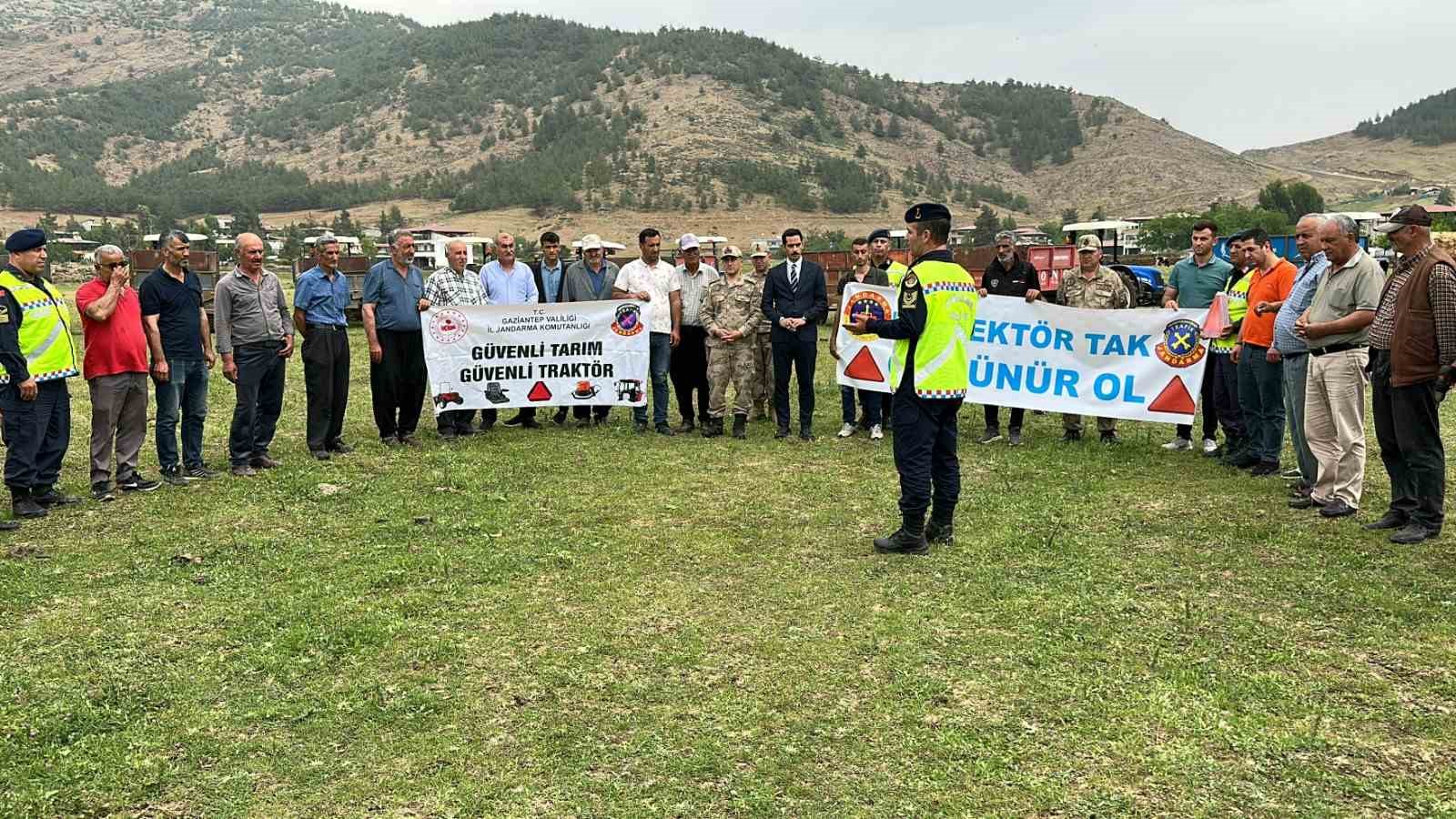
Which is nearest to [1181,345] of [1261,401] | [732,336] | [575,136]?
[1261,401]

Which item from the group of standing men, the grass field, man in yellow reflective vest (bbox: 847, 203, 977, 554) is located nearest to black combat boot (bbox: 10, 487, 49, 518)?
the grass field

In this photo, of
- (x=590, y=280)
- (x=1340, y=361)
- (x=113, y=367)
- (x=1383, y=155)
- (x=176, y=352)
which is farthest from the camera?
(x=1383, y=155)

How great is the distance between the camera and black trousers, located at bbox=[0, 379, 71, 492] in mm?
6578

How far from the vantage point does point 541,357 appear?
9.73 m

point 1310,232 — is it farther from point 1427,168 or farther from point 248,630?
point 1427,168

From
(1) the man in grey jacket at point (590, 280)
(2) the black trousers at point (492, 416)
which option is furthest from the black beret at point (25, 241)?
(1) the man in grey jacket at point (590, 280)

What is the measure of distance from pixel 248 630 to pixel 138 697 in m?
0.71

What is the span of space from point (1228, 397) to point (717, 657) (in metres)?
5.97

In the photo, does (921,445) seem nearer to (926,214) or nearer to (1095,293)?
(926,214)

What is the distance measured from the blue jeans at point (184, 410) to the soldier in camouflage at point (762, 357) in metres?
4.83

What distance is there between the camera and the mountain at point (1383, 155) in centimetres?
12762

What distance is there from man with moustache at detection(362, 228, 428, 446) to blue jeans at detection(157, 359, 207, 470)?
1.48m

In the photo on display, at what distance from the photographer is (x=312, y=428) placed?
8.62 meters

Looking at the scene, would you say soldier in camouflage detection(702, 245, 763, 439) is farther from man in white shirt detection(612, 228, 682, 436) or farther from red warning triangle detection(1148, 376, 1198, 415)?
red warning triangle detection(1148, 376, 1198, 415)
